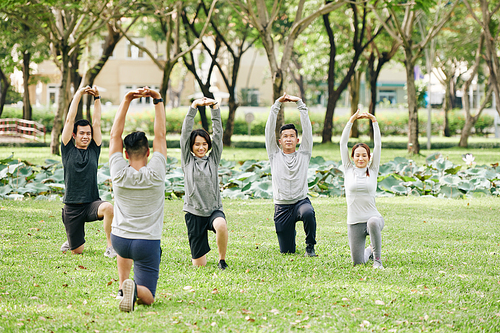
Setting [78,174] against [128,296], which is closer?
[128,296]

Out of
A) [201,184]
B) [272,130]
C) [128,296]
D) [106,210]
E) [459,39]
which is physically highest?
[459,39]

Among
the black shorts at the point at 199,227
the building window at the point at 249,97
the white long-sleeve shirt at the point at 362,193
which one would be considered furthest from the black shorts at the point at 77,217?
the building window at the point at 249,97

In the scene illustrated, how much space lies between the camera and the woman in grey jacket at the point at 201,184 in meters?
5.54

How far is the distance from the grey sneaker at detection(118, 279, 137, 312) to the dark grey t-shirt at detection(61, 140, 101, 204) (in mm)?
2186

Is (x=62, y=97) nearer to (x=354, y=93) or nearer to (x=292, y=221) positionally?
(x=292, y=221)

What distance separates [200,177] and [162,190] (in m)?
1.29

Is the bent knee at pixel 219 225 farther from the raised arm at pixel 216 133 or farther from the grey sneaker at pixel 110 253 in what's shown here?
the grey sneaker at pixel 110 253

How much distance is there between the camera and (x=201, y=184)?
5.55 meters

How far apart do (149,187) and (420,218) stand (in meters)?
5.86

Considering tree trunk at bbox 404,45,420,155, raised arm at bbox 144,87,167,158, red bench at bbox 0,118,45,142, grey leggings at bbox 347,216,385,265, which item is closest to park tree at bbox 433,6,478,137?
tree trunk at bbox 404,45,420,155

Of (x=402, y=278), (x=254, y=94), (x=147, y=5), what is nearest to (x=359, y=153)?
(x=402, y=278)

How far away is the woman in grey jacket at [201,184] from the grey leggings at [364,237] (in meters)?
1.26

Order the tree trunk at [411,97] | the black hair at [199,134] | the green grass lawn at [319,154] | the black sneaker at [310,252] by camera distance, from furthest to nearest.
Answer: the tree trunk at [411,97] → the green grass lawn at [319,154] → the black sneaker at [310,252] → the black hair at [199,134]

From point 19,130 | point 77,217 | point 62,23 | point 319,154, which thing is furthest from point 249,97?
point 77,217
